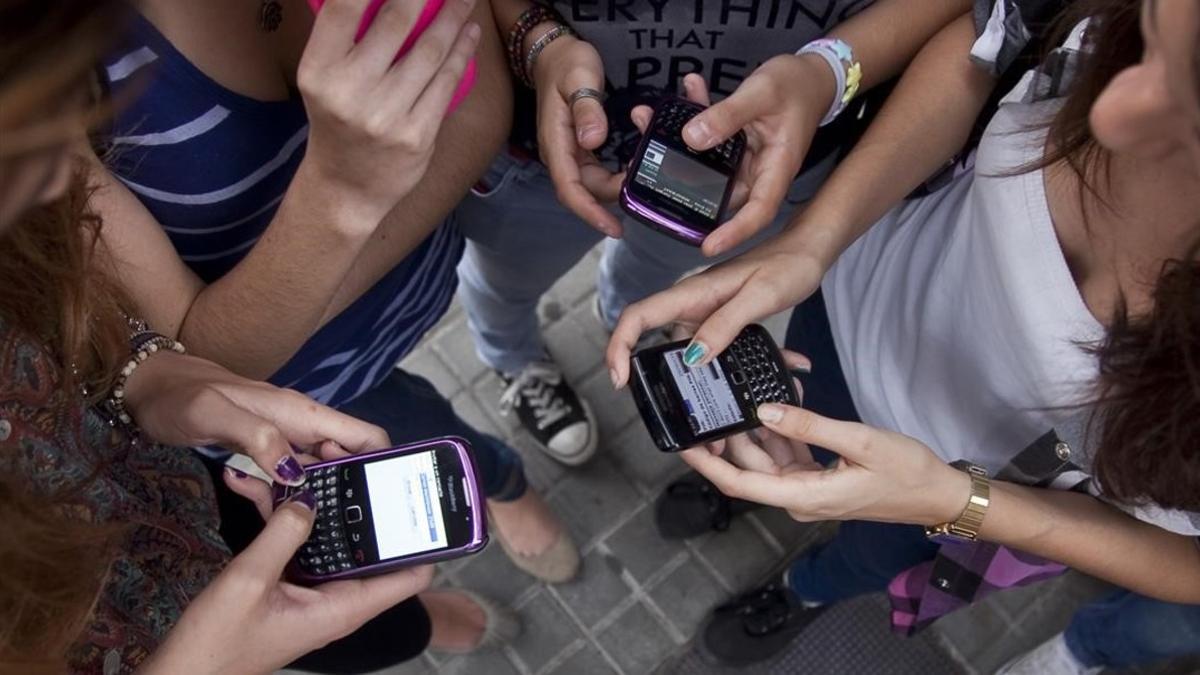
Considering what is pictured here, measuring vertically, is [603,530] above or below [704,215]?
below

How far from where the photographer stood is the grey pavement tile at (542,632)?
2.12 m

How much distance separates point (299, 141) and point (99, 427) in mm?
395

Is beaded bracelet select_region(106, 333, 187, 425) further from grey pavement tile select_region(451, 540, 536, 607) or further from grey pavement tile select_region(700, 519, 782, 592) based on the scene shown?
grey pavement tile select_region(700, 519, 782, 592)

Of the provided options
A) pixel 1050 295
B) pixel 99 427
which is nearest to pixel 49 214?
pixel 99 427

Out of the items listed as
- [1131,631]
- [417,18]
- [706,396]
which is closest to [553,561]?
[706,396]

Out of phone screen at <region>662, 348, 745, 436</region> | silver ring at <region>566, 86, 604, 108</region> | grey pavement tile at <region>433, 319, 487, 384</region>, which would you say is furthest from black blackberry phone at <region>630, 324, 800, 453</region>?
grey pavement tile at <region>433, 319, 487, 384</region>

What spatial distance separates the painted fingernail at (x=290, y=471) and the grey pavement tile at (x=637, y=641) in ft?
4.22

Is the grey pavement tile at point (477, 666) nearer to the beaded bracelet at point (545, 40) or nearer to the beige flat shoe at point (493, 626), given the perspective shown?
the beige flat shoe at point (493, 626)

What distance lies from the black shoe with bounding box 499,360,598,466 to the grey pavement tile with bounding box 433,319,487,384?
0.15 metres

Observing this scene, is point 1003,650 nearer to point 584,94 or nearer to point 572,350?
point 572,350

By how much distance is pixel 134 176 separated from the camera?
103 cm

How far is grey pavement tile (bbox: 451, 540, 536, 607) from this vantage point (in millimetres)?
2184

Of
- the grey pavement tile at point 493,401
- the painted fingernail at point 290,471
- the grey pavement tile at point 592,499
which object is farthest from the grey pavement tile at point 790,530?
the painted fingernail at point 290,471

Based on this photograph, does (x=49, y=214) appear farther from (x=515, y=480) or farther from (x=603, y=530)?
(x=603, y=530)
